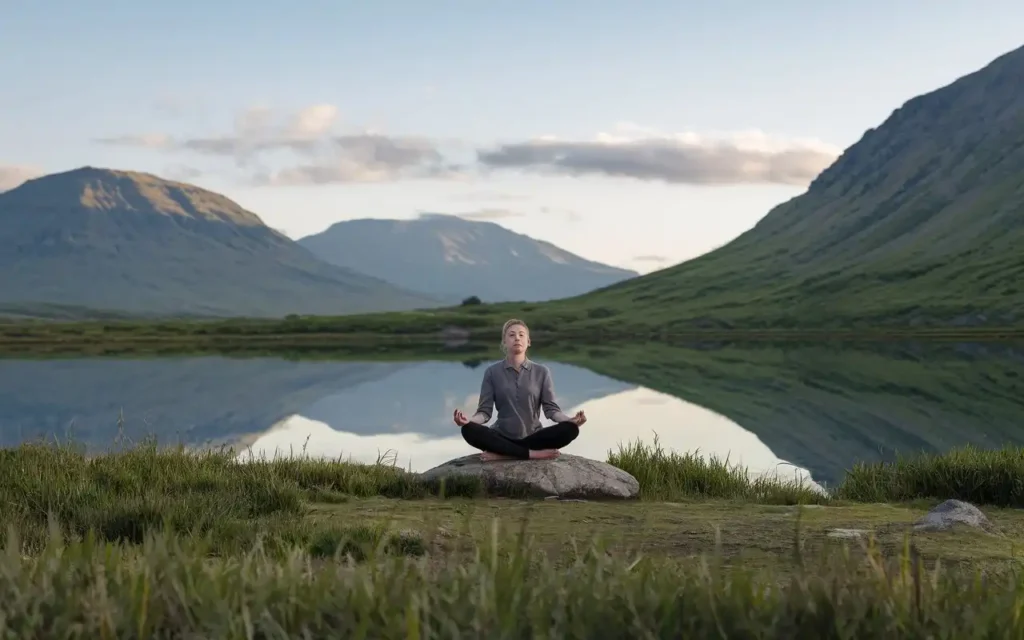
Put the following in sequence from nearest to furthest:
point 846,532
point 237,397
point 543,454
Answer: point 846,532
point 543,454
point 237,397

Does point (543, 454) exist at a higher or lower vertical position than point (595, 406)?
higher

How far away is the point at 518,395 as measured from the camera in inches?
590

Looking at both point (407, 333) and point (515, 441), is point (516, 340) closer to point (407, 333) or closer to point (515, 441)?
point (515, 441)

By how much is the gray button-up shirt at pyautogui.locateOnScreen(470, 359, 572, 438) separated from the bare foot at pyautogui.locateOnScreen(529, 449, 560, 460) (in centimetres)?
37

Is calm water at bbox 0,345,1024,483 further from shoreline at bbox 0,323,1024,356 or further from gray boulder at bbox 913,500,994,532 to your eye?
shoreline at bbox 0,323,1024,356

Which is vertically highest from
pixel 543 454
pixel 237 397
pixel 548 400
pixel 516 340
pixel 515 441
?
pixel 516 340

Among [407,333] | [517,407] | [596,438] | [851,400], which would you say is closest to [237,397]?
[596,438]

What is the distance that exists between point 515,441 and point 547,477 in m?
0.84

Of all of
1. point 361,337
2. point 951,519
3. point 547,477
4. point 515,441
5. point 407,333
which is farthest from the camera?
point 407,333

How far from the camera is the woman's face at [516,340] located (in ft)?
48.3

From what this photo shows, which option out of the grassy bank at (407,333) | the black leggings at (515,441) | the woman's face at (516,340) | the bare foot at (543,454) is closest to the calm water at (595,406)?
the black leggings at (515,441)

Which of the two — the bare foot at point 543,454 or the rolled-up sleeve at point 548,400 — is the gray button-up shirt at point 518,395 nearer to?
the rolled-up sleeve at point 548,400

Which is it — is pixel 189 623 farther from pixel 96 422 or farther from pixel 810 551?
pixel 96 422

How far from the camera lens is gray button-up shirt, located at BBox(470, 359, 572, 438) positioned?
48.7 ft
